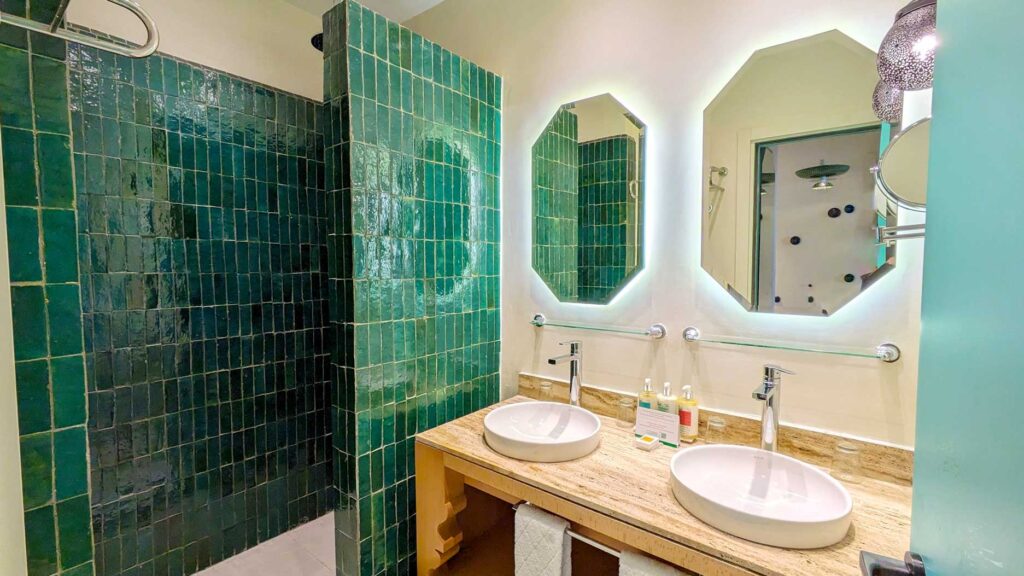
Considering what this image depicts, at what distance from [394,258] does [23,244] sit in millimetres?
875

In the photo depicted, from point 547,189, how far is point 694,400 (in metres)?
1.05

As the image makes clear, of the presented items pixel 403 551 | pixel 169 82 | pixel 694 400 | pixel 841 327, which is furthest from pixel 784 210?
pixel 169 82

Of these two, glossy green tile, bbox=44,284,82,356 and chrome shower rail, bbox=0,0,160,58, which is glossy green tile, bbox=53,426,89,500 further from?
chrome shower rail, bbox=0,0,160,58

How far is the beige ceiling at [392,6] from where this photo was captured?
218 cm

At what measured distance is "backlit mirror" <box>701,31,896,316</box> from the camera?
1193 mm

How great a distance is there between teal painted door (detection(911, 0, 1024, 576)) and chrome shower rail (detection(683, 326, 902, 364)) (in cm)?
86

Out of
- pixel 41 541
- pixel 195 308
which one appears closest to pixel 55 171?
pixel 41 541

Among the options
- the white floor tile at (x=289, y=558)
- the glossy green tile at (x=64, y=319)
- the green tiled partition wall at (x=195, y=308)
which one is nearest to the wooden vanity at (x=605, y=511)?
the white floor tile at (x=289, y=558)

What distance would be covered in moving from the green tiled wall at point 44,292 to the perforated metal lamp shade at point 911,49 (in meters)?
1.84

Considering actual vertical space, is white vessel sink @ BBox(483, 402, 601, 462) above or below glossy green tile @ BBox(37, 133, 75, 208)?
below

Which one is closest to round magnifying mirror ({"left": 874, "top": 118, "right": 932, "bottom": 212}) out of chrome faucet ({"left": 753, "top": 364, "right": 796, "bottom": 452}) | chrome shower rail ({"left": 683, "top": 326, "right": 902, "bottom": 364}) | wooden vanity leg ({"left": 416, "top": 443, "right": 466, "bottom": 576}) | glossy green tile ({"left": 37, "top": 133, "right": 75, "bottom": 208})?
chrome shower rail ({"left": 683, "top": 326, "right": 902, "bottom": 364})

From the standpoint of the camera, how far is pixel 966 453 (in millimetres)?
389

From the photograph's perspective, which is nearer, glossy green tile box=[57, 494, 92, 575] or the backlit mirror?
glossy green tile box=[57, 494, 92, 575]

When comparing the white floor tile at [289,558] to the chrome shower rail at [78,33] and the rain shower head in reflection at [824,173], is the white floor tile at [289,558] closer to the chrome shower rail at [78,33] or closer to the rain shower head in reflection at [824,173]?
the chrome shower rail at [78,33]
